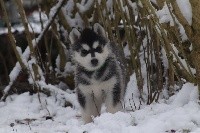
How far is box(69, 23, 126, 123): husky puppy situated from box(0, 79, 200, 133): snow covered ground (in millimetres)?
269

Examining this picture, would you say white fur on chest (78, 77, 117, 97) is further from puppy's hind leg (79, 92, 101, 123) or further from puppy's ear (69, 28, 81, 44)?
puppy's ear (69, 28, 81, 44)

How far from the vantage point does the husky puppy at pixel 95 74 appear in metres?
5.43

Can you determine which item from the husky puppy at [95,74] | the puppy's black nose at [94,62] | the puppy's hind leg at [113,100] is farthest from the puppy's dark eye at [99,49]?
the puppy's hind leg at [113,100]

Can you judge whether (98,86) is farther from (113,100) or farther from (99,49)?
(99,49)

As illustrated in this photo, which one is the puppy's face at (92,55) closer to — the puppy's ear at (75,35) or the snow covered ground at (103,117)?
the puppy's ear at (75,35)

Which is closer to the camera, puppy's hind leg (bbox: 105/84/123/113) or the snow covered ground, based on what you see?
the snow covered ground

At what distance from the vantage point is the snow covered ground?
4207 mm

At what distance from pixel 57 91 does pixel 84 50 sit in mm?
1796

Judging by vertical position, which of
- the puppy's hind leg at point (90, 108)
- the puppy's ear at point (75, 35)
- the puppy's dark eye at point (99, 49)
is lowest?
the puppy's hind leg at point (90, 108)

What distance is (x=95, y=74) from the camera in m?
5.50

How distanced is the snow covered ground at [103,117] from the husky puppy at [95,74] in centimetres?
27

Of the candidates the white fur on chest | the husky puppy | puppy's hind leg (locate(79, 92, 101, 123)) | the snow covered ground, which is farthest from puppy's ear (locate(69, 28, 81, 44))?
the snow covered ground

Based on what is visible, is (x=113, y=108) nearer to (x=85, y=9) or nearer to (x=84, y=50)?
(x=84, y=50)

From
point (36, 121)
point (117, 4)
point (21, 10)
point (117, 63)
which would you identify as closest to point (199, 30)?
point (117, 63)
